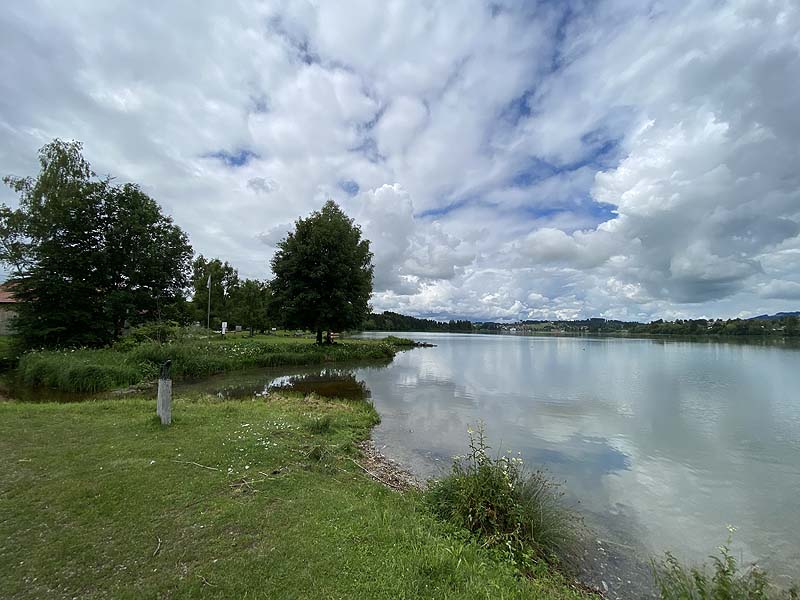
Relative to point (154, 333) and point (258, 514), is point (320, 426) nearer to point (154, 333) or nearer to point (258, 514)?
point (258, 514)

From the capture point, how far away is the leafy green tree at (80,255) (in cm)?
2134

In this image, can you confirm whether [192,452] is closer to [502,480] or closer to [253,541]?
[253,541]

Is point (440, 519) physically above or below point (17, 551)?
below

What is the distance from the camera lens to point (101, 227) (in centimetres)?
2439

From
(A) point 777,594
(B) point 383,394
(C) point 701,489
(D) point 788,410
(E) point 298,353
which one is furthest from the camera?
(E) point 298,353

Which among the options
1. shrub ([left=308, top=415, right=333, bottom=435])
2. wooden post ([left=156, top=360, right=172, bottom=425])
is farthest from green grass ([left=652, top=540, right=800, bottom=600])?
wooden post ([left=156, top=360, right=172, bottom=425])

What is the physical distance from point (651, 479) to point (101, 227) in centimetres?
3105

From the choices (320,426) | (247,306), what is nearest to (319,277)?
(247,306)

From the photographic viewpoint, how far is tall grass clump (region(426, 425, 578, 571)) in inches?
196

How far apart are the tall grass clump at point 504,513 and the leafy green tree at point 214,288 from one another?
4519 cm

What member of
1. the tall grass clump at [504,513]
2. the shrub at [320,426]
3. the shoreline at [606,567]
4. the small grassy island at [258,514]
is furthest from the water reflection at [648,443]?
the tall grass clump at [504,513]

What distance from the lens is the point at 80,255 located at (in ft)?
76.1

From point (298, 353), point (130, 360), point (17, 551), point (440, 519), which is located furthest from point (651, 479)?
point (298, 353)

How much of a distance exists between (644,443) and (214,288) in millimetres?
48869
